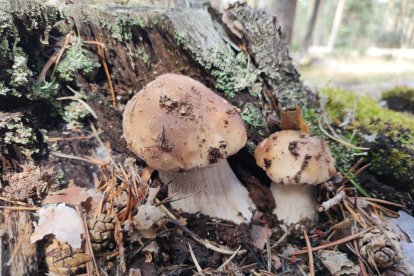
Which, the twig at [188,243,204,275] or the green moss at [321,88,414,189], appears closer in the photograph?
the twig at [188,243,204,275]

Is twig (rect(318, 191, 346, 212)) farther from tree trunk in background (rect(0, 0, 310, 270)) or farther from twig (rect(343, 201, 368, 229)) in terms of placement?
tree trunk in background (rect(0, 0, 310, 270))

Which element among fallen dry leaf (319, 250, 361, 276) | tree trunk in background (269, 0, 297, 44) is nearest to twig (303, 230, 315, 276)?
fallen dry leaf (319, 250, 361, 276)

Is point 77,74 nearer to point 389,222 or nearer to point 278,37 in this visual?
point 278,37

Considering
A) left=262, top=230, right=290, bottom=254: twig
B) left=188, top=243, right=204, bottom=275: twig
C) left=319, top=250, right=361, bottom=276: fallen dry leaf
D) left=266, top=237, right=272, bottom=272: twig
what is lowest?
left=262, top=230, right=290, bottom=254: twig

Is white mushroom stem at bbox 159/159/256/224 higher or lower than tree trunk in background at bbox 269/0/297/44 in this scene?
lower

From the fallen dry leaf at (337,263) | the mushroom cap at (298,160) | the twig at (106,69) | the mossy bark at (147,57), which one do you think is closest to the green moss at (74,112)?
the mossy bark at (147,57)

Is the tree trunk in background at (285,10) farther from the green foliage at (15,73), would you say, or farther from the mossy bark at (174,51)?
the green foliage at (15,73)
